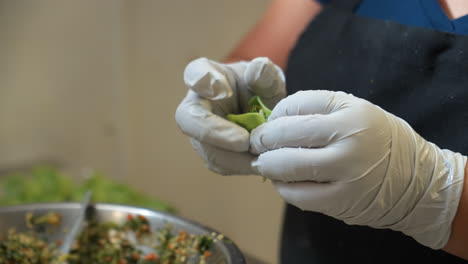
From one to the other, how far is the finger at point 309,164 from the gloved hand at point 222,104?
0.08 meters

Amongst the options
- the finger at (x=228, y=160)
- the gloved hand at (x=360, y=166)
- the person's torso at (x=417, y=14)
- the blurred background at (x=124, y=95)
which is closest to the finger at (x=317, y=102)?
the gloved hand at (x=360, y=166)

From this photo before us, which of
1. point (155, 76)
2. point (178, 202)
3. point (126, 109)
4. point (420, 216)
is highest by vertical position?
point (420, 216)

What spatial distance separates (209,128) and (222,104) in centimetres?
10

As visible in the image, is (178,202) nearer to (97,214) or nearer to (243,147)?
(97,214)

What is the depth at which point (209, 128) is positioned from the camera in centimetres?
74

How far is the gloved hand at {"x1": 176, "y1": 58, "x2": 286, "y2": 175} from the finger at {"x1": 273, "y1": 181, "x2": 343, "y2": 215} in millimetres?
99

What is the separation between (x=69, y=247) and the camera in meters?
0.92

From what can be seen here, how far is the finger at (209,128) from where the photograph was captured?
725 mm

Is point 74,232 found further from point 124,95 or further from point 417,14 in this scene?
point 124,95

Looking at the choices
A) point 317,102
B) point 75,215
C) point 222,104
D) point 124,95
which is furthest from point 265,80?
point 124,95

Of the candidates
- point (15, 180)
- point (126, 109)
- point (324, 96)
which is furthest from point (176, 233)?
point (126, 109)

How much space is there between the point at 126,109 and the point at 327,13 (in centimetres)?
131

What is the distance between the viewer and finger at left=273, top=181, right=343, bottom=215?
2.06ft

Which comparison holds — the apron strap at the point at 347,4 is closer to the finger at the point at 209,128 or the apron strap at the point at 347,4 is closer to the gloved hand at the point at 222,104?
the gloved hand at the point at 222,104
